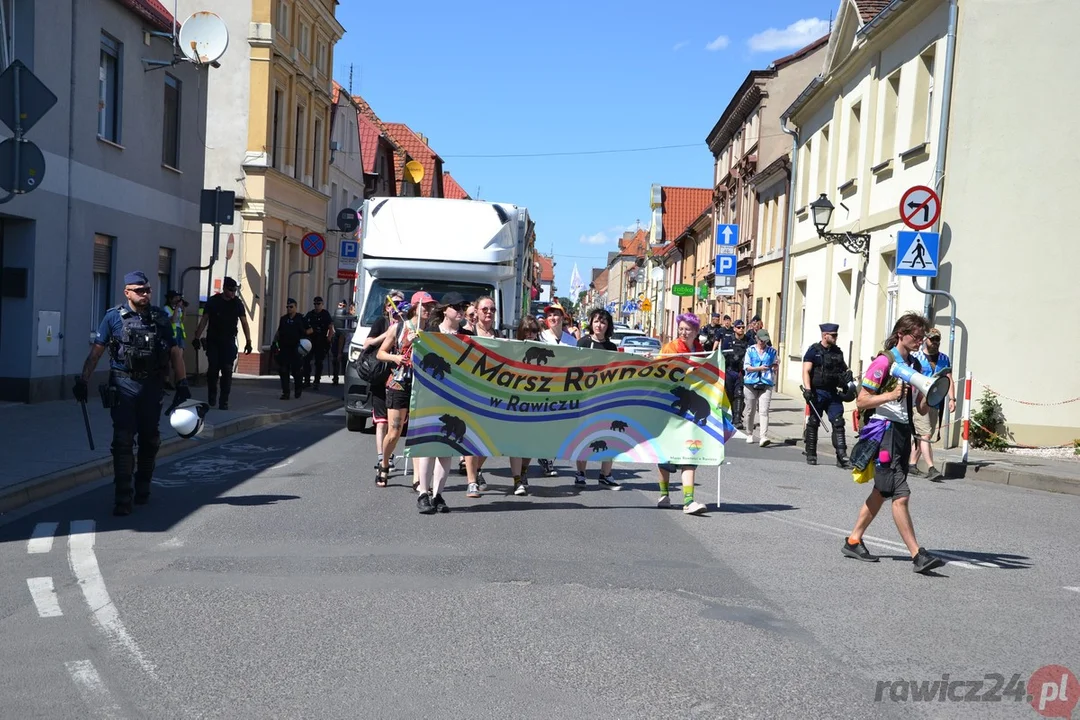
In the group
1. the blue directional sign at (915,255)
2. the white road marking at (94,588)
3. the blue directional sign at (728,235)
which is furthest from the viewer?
the blue directional sign at (728,235)

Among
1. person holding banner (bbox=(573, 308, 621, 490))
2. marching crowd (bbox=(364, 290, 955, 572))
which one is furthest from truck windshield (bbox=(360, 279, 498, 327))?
person holding banner (bbox=(573, 308, 621, 490))

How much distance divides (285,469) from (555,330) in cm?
313

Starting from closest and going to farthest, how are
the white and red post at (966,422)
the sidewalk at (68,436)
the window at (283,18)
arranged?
the sidewalk at (68,436) < the white and red post at (966,422) < the window at (283,18)

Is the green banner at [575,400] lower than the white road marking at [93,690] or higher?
higher

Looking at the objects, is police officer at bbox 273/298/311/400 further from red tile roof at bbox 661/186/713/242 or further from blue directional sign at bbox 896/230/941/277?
red tile roof at bbox 661/186/713/242

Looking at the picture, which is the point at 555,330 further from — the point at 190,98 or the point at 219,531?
the point at 190,98

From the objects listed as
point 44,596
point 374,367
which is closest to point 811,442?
point 374,367

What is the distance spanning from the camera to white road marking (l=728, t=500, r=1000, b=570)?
815 centimetres

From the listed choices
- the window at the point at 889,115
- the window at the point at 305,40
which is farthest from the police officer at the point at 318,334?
the window at the point at 305,40

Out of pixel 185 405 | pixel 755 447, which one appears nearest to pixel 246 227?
pixel 755 447

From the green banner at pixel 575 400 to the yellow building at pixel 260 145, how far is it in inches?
700

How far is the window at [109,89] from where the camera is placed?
60.1ft

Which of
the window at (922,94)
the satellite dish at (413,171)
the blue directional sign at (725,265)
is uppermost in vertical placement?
the satellite dish at (413,171)

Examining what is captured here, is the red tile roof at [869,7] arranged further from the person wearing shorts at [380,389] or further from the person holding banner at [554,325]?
the person wearing shorts at [380,389]
